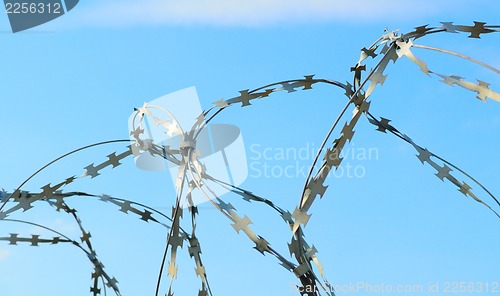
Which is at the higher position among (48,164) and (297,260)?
(48,164)

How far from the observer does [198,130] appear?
8.81m

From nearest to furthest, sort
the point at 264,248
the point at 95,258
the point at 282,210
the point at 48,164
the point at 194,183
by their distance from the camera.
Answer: the point at 264,248 → the point at 194,183 → the point at 282,210 → the point at 48,164 → the point at 95,258

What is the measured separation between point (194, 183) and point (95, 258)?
3707 mm

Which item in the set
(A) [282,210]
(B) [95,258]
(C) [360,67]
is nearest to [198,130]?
(A) [282,210]

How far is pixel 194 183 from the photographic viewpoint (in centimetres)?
842

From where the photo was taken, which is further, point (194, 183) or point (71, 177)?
point (71, 177)

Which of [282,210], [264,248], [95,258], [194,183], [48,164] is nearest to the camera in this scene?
[264,248]

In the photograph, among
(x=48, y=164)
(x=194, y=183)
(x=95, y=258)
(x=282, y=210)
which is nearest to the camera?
(x=194, y=183)

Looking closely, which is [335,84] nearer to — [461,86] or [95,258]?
[461,86]

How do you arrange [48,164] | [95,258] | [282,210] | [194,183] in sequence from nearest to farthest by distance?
[194,183] → [282,210] → [48,164] → [95,258]

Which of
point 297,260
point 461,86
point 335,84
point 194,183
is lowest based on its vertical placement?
point 297,260

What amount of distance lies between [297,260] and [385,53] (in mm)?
2253

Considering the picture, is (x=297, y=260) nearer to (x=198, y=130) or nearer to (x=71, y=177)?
(x=198, y=130)

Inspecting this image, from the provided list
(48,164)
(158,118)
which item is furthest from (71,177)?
(158,118)
